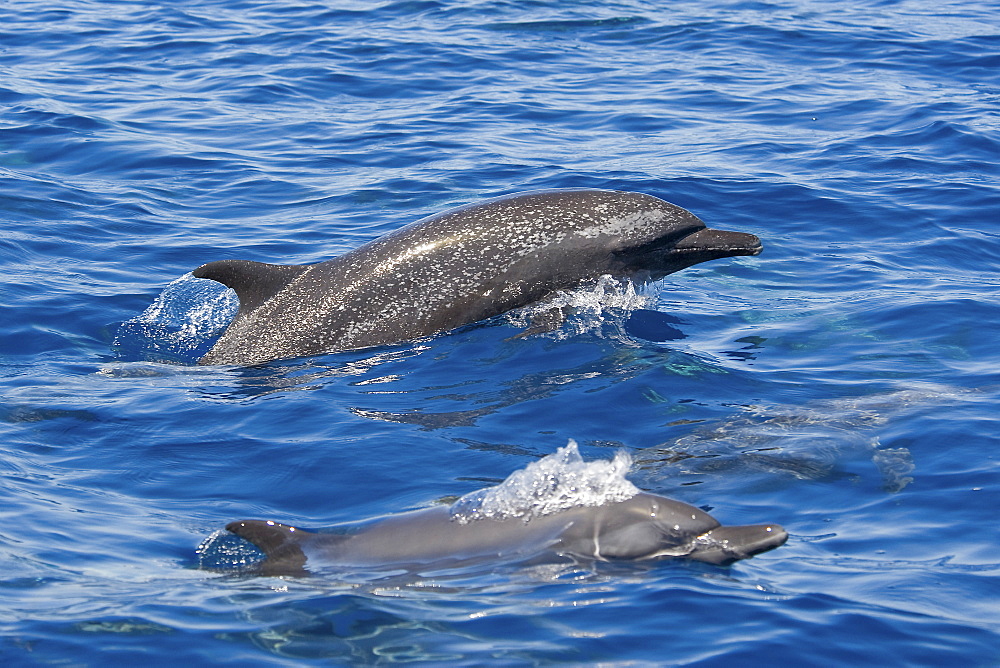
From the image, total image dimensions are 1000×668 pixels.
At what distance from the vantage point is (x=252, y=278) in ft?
36.8

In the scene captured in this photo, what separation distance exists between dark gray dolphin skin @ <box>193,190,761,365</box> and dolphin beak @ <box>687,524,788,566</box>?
4760 mm

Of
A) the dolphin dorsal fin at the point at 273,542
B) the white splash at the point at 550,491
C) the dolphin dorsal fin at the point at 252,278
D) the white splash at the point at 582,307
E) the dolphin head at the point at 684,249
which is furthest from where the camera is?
the dolphin head at the point at 684,249

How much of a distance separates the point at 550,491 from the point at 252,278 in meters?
4.80

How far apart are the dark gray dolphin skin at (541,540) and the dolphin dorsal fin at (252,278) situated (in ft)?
13.8

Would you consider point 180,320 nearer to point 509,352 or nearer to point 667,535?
point 509,352

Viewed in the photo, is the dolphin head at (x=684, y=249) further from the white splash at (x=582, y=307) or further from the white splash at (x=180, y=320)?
the white splash at (x=180, y=320)

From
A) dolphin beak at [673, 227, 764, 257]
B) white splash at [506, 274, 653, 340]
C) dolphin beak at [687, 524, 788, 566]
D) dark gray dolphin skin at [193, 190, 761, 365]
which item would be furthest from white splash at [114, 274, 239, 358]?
dolphin beak at [687, 524, 788, 566]

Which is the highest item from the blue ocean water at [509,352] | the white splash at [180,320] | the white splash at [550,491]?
the white splash at [550,491]

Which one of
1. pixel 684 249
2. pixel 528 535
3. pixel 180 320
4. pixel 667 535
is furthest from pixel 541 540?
pixel 180 320

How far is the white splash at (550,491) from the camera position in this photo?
7.12 metres

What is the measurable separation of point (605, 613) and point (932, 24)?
22.2 meters

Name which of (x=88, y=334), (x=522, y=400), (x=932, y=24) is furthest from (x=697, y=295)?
(x=932, y=24)

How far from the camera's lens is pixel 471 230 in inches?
451

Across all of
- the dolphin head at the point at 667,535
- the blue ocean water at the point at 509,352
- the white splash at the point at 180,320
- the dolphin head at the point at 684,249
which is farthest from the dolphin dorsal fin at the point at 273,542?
the dolphin head at the point at 684,249
